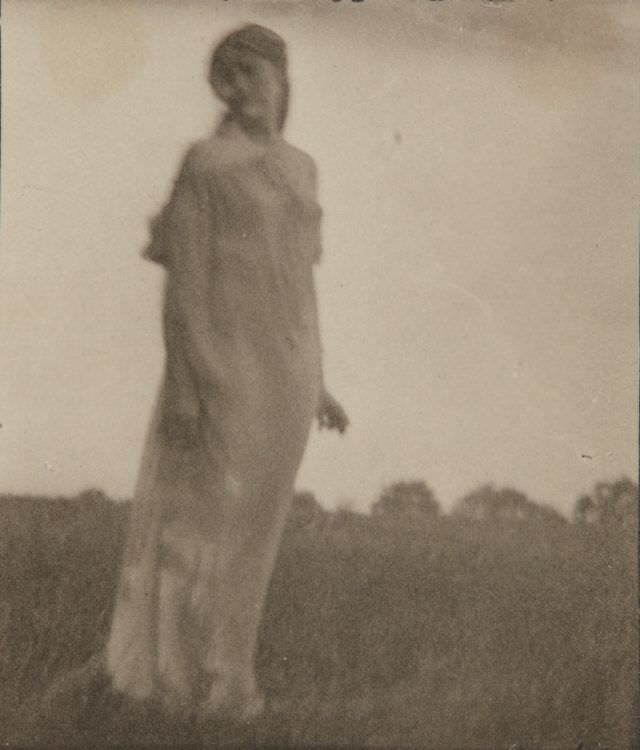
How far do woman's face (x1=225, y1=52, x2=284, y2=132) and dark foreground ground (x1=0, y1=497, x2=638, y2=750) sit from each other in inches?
27.9

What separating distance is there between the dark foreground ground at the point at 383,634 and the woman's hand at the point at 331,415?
0.51 feet

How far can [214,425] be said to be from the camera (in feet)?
6.68

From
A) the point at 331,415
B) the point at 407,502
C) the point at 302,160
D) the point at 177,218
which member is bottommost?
the point at 407,502

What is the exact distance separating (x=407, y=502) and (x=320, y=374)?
275mm

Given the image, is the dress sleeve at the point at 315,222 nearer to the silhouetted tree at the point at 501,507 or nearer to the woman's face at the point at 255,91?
the woman's face at the point at 255,91

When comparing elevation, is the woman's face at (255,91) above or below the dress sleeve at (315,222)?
above

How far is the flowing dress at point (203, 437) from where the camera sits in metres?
2.03

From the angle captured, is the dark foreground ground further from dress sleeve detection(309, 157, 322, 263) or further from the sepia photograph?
dress sleeve detection(309, 157, 322, 263)

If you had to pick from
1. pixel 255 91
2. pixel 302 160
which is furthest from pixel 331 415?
pixel 255 91

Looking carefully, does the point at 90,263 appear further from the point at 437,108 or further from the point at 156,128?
the point at 437,108

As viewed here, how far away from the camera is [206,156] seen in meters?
2.04

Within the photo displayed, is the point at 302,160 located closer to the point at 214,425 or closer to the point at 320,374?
the point at 320,374

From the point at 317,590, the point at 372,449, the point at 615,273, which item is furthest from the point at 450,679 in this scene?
the point at 615,273

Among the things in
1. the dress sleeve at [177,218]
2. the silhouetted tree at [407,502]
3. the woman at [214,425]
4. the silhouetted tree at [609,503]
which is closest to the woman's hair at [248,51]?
the woman at [214,425]
